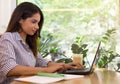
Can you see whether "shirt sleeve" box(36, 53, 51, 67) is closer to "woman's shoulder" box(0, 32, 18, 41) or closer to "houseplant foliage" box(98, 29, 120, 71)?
"woman's shoulder" box(0, 32, 18, 41)

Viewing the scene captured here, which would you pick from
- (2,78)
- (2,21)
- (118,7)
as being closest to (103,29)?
(118,7)

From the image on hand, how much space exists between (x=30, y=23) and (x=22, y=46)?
0.20 meters

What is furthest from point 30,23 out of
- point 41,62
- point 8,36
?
point 41,62

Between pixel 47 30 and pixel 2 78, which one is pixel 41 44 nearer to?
pixel 47 30

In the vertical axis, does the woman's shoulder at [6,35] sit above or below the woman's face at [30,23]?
below

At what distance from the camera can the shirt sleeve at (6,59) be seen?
1.65 m

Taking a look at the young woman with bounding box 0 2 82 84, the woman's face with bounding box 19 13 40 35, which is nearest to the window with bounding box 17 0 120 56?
the young woman with bounding box 0 2 82 84

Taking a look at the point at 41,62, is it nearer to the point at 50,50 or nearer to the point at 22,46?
the point at 22,46

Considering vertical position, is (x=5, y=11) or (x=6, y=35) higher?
(x=5, y=11)

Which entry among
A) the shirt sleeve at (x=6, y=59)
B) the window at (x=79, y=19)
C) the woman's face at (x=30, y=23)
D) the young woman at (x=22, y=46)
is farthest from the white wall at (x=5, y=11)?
the shirt sleeve at (x=6, y=59)

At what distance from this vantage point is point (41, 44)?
3.11 meters

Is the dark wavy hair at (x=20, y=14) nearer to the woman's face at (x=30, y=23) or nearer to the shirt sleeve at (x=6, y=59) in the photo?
the woman's face at (x=30, y=23)

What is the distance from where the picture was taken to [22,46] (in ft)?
6.46

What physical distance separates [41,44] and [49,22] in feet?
1.25
